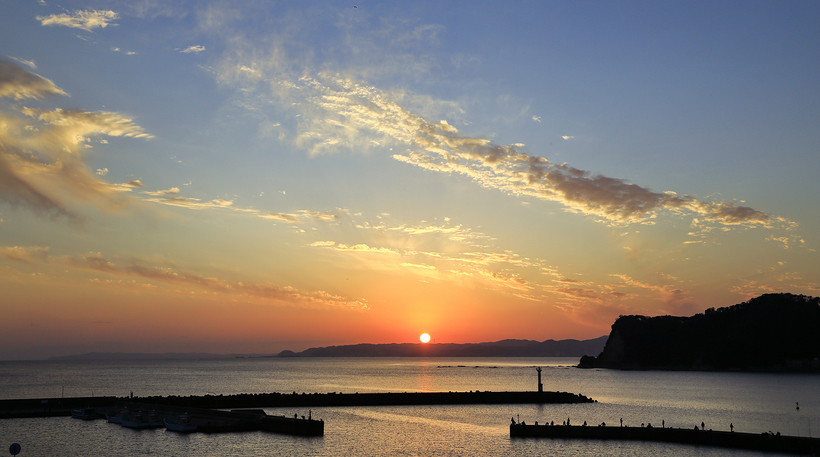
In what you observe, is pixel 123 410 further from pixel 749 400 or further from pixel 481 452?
pixel 749 400

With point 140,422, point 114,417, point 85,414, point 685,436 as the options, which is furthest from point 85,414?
point 685,436

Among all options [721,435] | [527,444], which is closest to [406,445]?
[527,444]

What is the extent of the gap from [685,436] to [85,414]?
6437cm

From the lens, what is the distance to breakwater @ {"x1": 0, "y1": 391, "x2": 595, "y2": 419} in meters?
67.5

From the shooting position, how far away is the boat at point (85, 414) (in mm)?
63956

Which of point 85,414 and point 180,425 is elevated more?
point 85,414

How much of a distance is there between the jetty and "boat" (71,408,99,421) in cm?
4824

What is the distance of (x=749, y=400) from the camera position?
105 meters

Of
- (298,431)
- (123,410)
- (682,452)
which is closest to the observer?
(682,452)

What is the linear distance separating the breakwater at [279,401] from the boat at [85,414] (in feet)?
6.85

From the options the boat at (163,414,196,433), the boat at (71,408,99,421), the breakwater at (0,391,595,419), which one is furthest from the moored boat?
the boat at (163,414,196,433)

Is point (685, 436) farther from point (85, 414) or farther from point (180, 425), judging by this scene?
point (85, 414)

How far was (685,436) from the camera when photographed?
164 feet

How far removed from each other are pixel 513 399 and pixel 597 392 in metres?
41.7
